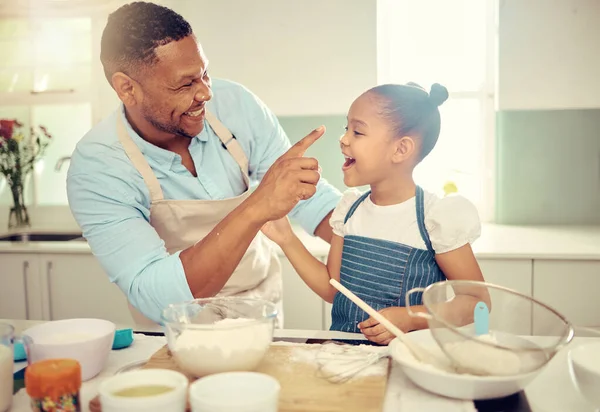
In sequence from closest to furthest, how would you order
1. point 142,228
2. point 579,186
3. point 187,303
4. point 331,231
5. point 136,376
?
1. point 136,376
2. point 187,303
3. point 142,228
4. point 331,231
5. point 579,186

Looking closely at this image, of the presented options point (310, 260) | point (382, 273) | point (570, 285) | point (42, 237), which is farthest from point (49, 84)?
point (570, 285)

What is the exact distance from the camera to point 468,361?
898 mm

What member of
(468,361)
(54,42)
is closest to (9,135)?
(54,42)

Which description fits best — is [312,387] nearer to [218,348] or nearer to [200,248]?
[218,348]

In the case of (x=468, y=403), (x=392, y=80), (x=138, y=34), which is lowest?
(x=468, y=403)

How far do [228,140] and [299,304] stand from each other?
1027mm

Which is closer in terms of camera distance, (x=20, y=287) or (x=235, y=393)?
(x=235, y=393)

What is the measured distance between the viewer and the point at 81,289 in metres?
2.65

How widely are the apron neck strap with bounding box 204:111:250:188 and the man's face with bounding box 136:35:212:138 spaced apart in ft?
0.51

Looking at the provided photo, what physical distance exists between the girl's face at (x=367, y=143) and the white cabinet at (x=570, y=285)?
1.17 metres

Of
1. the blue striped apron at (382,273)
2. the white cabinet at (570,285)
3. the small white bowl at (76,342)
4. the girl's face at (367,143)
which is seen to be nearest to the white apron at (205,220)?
the blue striped apron at (382,273)

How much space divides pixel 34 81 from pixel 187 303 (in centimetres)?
255

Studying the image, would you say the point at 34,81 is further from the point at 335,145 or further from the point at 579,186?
the point at 579,186

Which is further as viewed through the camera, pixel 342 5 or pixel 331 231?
pixel 342 5
